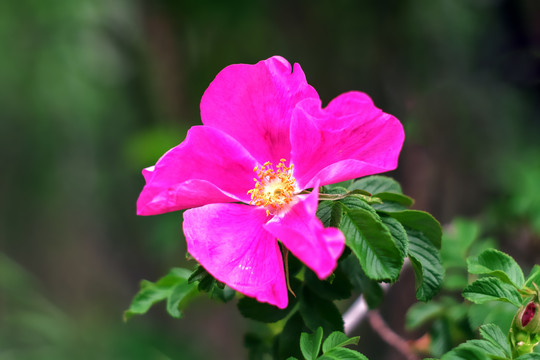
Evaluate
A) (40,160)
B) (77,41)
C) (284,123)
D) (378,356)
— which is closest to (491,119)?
(378,356)

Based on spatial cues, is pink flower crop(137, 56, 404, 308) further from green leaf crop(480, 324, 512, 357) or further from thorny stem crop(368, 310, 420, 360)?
thorny stem crop(368, 310, 420, 360)

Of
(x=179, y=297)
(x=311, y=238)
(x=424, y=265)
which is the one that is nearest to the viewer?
(x=311, y=238)

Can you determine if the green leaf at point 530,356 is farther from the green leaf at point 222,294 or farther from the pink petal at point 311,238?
the green leaf at point 222,294

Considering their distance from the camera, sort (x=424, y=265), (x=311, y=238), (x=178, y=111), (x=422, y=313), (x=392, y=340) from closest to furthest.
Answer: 1. (x=311, y=238)
2. (x=424, y=265)
3. (x=422, y=313)
4. (x=392, y=340)
5. (x=178, y=111)

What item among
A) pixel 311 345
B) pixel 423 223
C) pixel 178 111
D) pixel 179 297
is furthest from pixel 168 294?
pixel 178 111

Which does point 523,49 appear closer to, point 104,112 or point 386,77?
point 386,77

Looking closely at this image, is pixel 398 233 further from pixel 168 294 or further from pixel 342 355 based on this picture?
pixel 168 294

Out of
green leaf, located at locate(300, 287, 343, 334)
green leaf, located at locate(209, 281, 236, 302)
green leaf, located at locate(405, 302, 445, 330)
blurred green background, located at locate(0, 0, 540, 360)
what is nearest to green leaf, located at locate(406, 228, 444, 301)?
green leaf, located at locate(300, 287, 343, 334)
